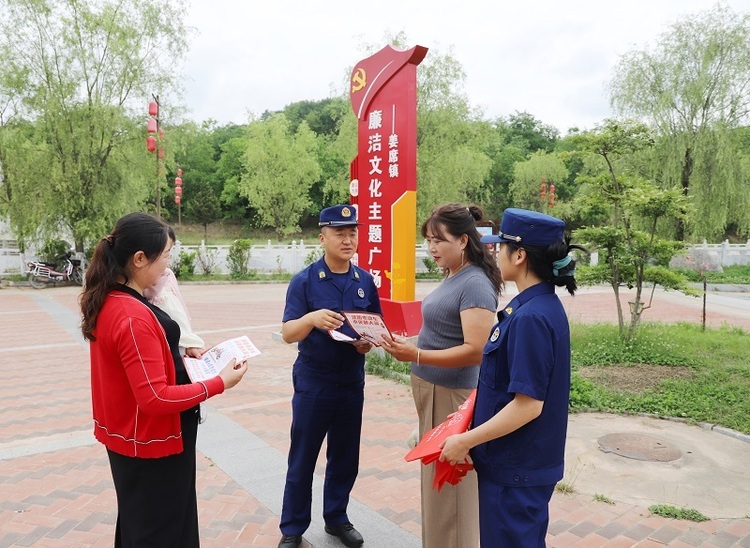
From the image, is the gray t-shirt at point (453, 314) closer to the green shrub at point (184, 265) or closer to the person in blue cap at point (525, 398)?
the person in blue cap at point (525, 398)

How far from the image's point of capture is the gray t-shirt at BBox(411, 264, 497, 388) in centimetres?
212

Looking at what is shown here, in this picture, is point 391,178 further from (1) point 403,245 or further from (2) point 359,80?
(2) point 359,80

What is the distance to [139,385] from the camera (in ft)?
5.29

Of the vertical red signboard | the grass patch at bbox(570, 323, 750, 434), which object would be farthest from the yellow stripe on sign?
the grass patch at bbox(570, 323, 750, 434)

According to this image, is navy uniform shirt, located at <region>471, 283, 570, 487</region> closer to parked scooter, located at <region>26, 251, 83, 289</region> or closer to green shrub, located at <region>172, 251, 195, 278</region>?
parked scooter, located at <region>26, 251, 83, 289</region>

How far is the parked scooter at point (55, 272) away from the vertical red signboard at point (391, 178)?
13277 mm

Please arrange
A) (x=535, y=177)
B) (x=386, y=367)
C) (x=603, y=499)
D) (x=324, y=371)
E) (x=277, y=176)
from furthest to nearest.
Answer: (x=535, y=177) < (x=277, y=176) < (x=386, y=367) < (x=603, y=499) < (x=324, y=371)

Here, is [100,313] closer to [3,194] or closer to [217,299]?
[217,299]

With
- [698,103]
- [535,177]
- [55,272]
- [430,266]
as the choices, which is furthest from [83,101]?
[535,177]

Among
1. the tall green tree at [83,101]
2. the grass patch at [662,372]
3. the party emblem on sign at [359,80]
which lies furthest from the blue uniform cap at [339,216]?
the tall green tree at [83,101]

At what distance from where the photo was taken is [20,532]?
108 inches

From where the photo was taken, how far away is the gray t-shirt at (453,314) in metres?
2.12

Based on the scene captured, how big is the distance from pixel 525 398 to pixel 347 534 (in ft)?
5.11

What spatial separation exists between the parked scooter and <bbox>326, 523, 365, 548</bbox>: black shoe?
1626 cm
